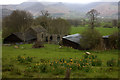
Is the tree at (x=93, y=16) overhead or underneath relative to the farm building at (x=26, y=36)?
overhead

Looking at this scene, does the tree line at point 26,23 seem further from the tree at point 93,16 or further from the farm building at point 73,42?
the farm building at point 73,42

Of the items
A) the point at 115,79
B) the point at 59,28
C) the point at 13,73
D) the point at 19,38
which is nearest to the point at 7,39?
the point at 19,38

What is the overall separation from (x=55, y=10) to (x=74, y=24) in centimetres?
2099

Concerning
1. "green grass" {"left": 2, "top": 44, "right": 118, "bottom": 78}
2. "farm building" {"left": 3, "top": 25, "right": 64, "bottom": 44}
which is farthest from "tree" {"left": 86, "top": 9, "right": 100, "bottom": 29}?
"green grass" {"left": 2, "top": 44, "right": 118, "bottom": 78}

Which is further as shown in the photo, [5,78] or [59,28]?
[59,28]

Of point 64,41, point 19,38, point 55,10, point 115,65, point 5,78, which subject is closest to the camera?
point 5,78

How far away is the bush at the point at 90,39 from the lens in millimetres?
21227

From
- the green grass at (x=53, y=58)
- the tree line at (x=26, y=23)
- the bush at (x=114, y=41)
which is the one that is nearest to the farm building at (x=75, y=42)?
the bush at (x=114, y=41)

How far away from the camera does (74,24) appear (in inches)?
2751

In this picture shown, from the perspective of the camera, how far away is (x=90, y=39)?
21.3m

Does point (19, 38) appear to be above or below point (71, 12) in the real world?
below

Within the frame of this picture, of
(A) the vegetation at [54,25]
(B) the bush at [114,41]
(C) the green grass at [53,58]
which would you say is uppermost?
(A) the vegetation at [54,25]

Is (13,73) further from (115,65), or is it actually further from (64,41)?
(64,41)

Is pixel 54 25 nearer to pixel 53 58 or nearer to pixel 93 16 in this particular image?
pixel 93 16
